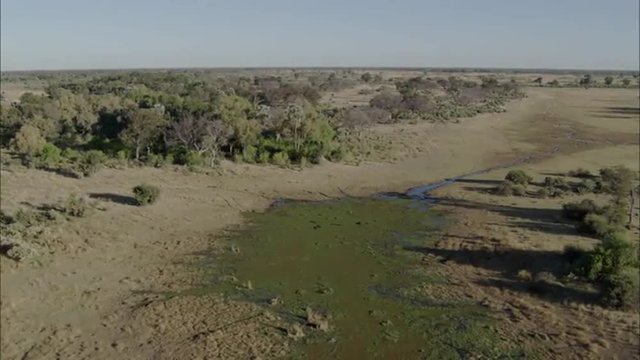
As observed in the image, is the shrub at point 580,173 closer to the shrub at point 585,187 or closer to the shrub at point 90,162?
the shrub at point 585,187

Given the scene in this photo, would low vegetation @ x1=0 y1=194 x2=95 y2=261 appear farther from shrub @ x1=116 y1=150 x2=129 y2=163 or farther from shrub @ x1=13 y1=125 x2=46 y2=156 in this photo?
shrub @ x1=13 y1=125 x2=46 y2=156

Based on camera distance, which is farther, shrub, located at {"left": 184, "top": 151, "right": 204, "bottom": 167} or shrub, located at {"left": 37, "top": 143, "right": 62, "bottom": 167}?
shrub, located at {"left": 184, "top": 151, "right": 204, "bottom": 167}

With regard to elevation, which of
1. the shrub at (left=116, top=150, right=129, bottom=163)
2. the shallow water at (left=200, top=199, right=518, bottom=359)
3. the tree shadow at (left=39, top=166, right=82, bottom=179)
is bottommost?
the shallow water at (left=200, top=199, right=518, bottom=359)

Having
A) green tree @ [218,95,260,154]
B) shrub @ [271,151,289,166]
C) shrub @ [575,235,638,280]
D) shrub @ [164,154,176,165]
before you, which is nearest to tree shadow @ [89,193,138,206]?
shrub @ [164,154,176,165]

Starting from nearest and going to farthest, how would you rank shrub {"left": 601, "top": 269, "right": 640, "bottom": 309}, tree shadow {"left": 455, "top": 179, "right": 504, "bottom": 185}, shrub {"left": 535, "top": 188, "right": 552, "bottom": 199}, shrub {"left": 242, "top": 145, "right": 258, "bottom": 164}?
shrub {"left": 601, "top": 269, "right": 640, "bottom": 309}, shrub {"left": 535, "top": 188, "right": 552, "bottom": 199}, tree shadow {"left": 455, "top": 179, "right": 504, "bottom": 185}, shrub {"left": 242, "top": 145, "right": 258, "bottom": 164}

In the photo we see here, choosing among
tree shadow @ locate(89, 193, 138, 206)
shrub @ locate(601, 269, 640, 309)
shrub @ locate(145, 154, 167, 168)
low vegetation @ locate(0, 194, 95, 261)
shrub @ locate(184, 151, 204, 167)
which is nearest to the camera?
shrub @ locate(601, 269, 640, 309)

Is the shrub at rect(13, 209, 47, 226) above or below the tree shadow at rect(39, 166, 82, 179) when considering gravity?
below

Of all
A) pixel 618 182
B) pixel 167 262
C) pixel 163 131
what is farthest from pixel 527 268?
pixel 163 131

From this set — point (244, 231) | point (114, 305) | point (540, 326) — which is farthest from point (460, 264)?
point (114, 305)
